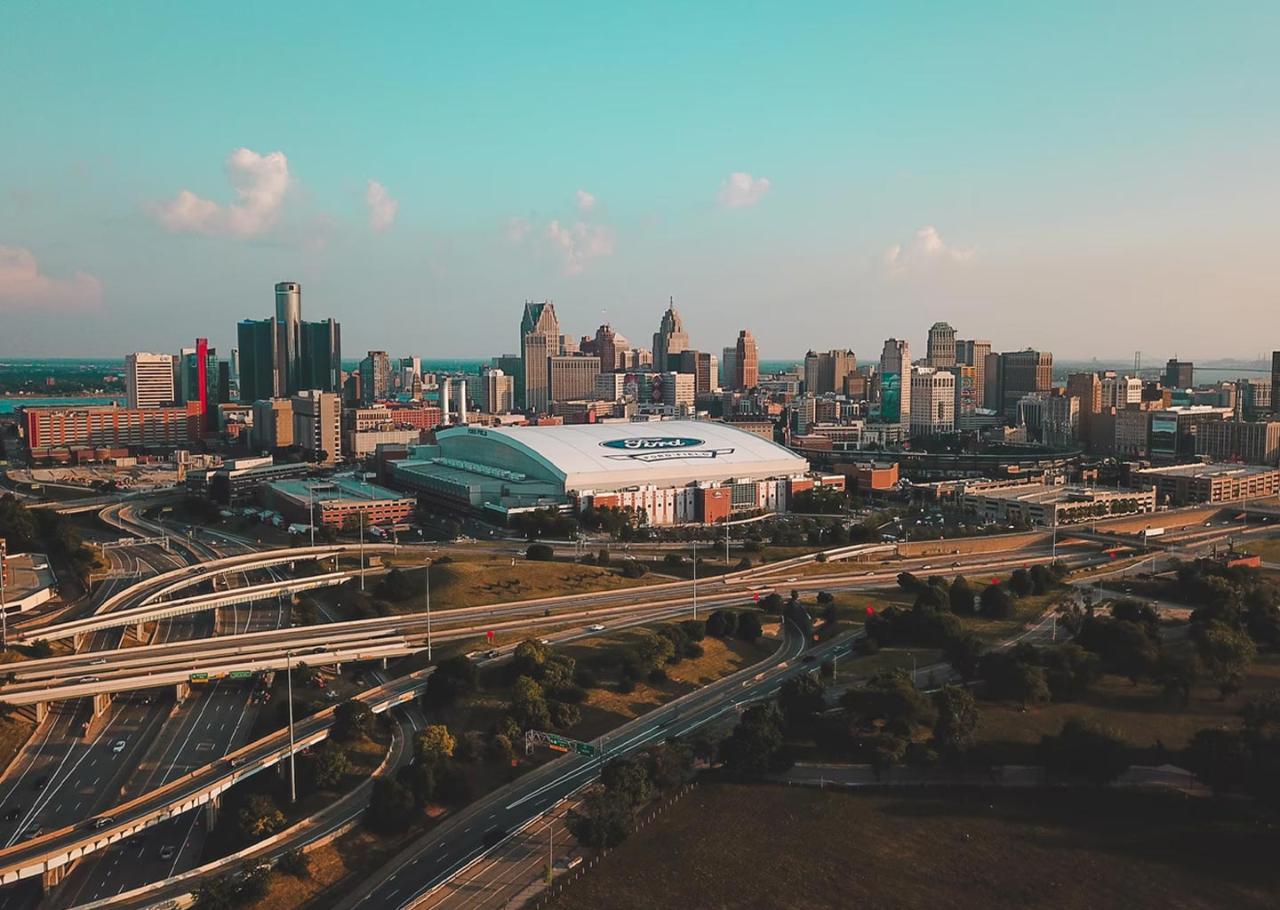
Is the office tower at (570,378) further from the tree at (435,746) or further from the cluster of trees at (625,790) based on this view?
the cluster of trees at (625,790)

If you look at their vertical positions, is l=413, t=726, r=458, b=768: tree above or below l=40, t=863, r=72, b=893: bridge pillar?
above

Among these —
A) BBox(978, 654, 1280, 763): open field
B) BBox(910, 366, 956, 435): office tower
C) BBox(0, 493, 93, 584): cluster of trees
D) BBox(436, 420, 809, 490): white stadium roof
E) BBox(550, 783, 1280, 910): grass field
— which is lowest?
BBox(550, 783, 1280, 910): grass field

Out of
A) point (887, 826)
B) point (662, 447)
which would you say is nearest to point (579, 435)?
point (662, 447)

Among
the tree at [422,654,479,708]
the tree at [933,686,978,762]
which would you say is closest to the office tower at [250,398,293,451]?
the tree at [422,654,479,708]

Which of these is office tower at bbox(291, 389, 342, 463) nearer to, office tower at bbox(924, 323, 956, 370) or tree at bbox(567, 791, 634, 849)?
tree at bbox(567, 791, 634, 849)

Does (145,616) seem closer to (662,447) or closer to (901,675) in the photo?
(901,675)

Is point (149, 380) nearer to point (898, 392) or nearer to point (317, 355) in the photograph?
A: point (317, 355)
